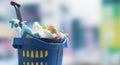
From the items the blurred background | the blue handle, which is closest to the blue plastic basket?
the blue handle

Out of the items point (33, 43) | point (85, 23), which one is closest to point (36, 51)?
point (33, 43)

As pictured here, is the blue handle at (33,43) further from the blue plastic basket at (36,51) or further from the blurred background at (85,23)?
the blurred background at (85,23)

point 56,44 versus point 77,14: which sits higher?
point 77,14

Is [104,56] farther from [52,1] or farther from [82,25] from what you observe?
[52,1]

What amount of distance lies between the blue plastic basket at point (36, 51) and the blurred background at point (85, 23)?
495mm

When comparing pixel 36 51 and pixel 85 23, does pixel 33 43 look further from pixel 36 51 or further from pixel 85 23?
pixel 85 23

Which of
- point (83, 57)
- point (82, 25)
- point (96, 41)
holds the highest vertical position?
point (82, 25)

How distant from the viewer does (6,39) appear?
1.78 meters

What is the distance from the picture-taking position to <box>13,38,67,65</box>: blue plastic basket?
131cm

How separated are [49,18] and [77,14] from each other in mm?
212

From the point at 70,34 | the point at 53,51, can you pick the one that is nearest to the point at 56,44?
the point at 53,51

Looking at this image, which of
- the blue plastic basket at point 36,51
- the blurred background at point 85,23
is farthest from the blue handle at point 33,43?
the blurred background at point 85,23

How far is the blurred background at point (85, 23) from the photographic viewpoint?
1.83 meters

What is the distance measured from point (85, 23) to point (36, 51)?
0.64m
